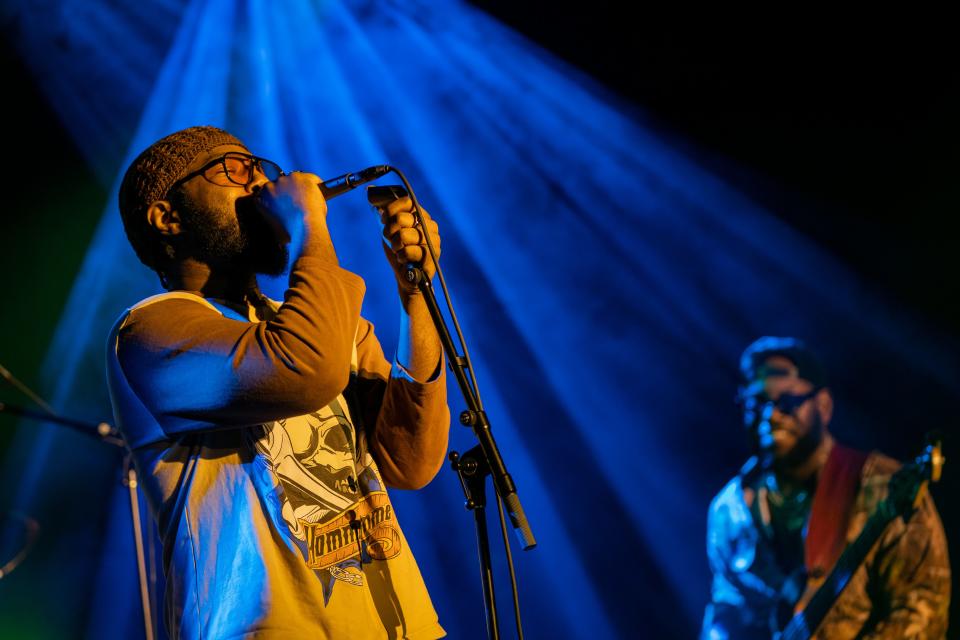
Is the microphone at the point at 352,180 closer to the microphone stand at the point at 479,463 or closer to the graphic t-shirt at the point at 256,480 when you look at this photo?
the microphone stand at the point at 479,463

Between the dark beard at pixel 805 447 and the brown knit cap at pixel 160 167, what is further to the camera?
the dark beard at pixel 805 447

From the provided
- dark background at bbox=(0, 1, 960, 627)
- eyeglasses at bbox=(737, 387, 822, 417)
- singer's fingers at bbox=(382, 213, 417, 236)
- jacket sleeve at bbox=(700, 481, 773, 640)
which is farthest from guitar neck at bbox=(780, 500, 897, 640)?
singer's fingers at bbox=(382, 213, 417, 236)

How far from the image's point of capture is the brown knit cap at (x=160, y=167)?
5.17ft

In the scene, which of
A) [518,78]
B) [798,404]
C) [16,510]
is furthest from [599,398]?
[16,510]

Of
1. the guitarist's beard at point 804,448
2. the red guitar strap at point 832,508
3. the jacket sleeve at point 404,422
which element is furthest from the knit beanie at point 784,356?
the jacket sleeve at point 404,422

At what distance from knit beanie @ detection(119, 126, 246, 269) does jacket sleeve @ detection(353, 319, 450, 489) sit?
20.6 inches

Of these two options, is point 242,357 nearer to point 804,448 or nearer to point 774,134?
point 804,448

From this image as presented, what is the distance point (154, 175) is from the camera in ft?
5.19

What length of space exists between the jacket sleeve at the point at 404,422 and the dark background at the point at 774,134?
Answer: 2.49 m

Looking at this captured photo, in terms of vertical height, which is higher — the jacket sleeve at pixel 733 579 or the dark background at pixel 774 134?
the dark background at pixel 774 134

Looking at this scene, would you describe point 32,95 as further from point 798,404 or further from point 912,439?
point 912,439

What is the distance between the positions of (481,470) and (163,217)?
2.62 ft

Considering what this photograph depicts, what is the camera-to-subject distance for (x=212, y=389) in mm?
1242

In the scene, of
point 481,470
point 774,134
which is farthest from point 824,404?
point 481,470
